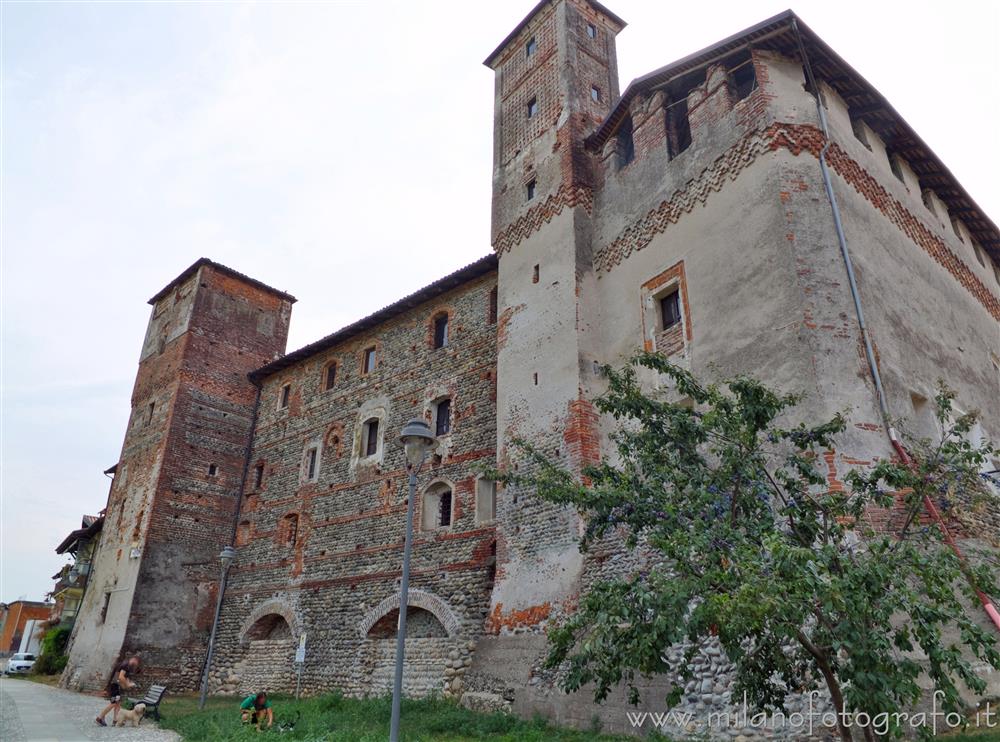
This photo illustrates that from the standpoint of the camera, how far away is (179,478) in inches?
837

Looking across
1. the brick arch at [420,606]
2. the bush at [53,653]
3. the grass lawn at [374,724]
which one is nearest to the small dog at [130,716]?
the grass lawn at [374,724]

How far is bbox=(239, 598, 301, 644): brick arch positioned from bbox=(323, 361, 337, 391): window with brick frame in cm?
626

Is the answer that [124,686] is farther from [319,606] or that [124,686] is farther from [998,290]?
[998,290]

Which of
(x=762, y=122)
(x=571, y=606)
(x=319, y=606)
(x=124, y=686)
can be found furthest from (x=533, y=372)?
(x=124, y=686)

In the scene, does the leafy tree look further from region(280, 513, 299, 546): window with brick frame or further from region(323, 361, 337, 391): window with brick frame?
region(323, 361, 337, 391): window with brick frame

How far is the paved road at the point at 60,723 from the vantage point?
11130 millimetres

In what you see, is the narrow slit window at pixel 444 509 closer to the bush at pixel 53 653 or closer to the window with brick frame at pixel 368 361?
the window with brick frame at pixel 368 361

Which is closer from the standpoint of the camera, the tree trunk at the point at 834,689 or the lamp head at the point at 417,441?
the tree trunk at the point at 834,689

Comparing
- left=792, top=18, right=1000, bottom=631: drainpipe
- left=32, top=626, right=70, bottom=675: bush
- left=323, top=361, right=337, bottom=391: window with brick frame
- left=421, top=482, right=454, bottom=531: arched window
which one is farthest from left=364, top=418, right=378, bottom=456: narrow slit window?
left=32, top=626, right=70, bottom=675: bush

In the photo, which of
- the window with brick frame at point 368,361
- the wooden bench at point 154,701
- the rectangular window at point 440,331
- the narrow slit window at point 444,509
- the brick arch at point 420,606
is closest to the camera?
the wooden bench at point 154,701

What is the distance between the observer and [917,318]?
38.1 ft

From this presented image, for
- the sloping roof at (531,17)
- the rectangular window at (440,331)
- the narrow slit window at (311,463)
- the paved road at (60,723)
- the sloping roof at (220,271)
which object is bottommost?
the paved road at (60,723)

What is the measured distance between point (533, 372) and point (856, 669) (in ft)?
31.6

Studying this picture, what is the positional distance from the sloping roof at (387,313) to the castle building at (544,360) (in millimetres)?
86
